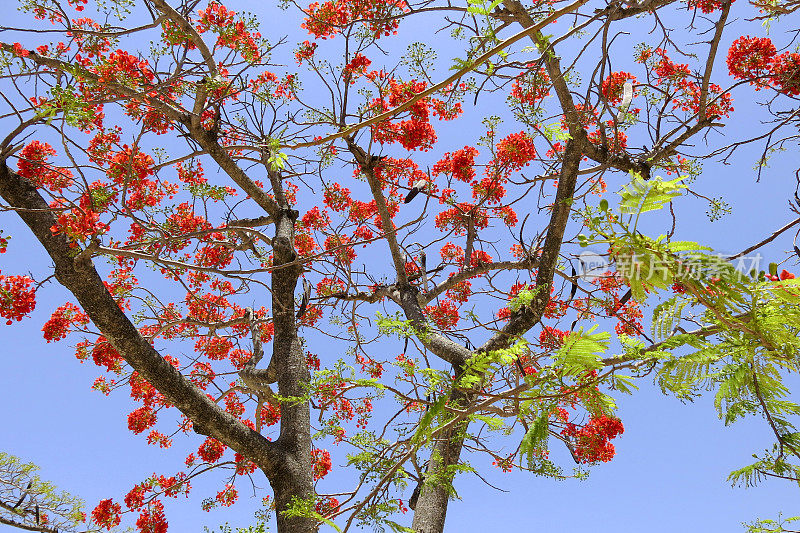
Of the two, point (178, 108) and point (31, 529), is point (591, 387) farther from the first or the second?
point (31, 529)

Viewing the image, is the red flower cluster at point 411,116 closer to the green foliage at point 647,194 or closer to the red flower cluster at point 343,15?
the red flower cluster at point 343,15

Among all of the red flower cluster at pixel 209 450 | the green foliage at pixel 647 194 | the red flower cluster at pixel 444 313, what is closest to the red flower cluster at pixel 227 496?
the red flower cluster at pixel 209 450

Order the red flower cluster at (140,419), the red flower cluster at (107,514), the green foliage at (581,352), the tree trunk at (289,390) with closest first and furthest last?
the green foliage at (581,352), the tree trunk at (289,390), the red flower cluster at (107,514), the red flower cluster at (140,419)

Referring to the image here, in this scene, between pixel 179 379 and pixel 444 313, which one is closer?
pixel 179 379

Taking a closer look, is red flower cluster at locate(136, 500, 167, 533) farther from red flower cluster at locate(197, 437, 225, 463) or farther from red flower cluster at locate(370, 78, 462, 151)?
red flower cluster at locate(370, 78, 462, 151)

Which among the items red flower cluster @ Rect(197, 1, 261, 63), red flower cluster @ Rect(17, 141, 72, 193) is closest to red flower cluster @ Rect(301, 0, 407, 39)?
red flower cluster @ Rect(197, 1, 261, 63)

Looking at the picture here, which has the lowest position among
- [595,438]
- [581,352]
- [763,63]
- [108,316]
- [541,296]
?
[581,352]

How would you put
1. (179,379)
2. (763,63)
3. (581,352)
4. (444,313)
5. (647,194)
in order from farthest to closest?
(444,313) → (763,63) → (179,379) → (581,352) → (647,194)

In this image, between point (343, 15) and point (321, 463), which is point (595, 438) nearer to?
point (321, 463)

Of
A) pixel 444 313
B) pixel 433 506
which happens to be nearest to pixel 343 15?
pixel 444 313

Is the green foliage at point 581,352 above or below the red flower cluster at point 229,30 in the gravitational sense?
below

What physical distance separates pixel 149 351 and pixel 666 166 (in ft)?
14.6

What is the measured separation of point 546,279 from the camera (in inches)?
161

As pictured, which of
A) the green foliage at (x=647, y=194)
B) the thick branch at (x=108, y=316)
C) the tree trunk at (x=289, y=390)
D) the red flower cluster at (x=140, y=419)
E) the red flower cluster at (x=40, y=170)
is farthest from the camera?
the red flower cluster at (x=140, y=419)
